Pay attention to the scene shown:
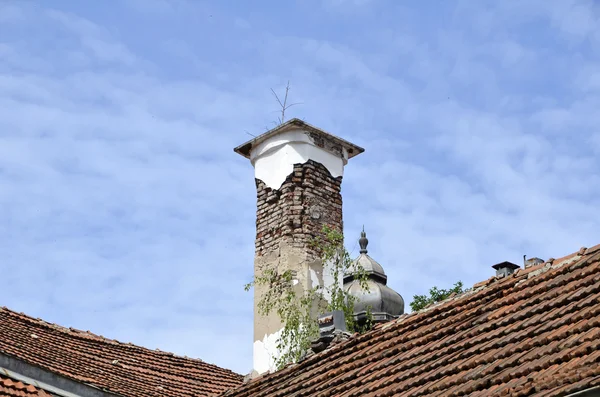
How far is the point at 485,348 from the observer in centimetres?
739

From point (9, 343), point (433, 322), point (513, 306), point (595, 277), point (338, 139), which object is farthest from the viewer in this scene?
point (338, 139)

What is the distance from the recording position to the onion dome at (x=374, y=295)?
13.2m

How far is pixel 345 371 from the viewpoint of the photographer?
8891 mm

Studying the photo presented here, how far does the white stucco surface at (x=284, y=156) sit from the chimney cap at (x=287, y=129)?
61 mm

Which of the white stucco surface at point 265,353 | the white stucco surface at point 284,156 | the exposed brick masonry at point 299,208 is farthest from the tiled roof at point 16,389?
the white stucco surface at point 284,156

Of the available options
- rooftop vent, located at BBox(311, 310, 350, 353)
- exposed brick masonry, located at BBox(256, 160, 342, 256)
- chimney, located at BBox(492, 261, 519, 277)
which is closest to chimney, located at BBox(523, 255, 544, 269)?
chimney, located at BBox(492, 261, 519, 277)

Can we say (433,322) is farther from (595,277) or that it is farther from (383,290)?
(383,290)

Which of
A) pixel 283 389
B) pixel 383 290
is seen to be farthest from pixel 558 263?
pixel 383 290

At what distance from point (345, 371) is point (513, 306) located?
66.2 inches

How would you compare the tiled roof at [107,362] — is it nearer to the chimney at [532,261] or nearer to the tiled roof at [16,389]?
the tiled roof at [16,389]

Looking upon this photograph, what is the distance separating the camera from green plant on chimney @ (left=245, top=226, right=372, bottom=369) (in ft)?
38.5

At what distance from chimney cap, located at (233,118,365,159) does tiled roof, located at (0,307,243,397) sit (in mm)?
3254

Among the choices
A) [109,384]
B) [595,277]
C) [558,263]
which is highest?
[109,384]

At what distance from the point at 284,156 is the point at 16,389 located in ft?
14.6
